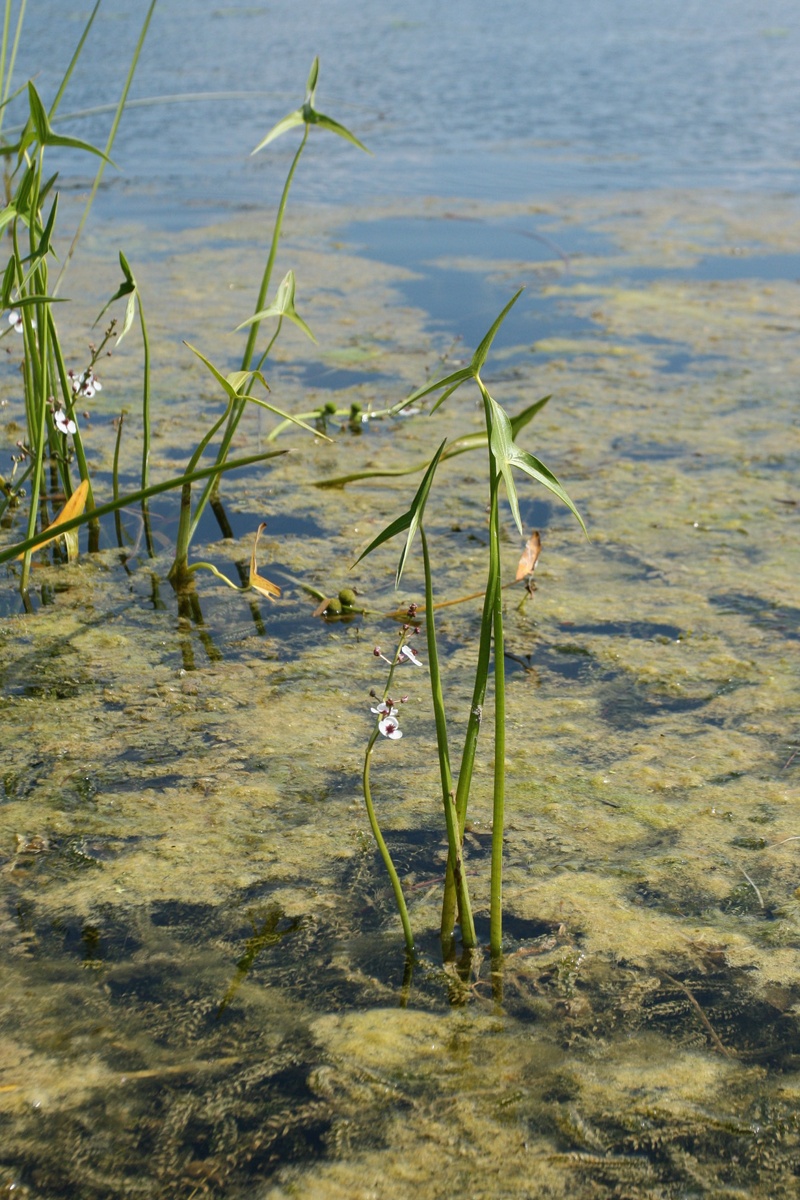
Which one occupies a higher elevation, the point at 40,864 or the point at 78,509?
the point at 78,509

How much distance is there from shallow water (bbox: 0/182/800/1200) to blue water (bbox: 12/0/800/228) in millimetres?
2278

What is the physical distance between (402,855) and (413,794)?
4.3 inches

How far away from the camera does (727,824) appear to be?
1.25 m

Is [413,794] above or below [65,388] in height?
below

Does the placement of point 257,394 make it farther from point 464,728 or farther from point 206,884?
point 206,884

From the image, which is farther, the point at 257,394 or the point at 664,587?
the point at 257,394

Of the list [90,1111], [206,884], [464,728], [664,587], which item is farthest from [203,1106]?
[664,587]

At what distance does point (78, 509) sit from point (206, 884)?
76cm

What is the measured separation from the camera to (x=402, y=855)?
1182mm

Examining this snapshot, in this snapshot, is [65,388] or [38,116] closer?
[38,116]

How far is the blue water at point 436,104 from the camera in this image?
195 inches

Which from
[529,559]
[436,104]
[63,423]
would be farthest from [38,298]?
[436,104]

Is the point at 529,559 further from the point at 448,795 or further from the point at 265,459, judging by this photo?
the point at 448,795

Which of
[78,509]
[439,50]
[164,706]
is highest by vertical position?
[439,50]
